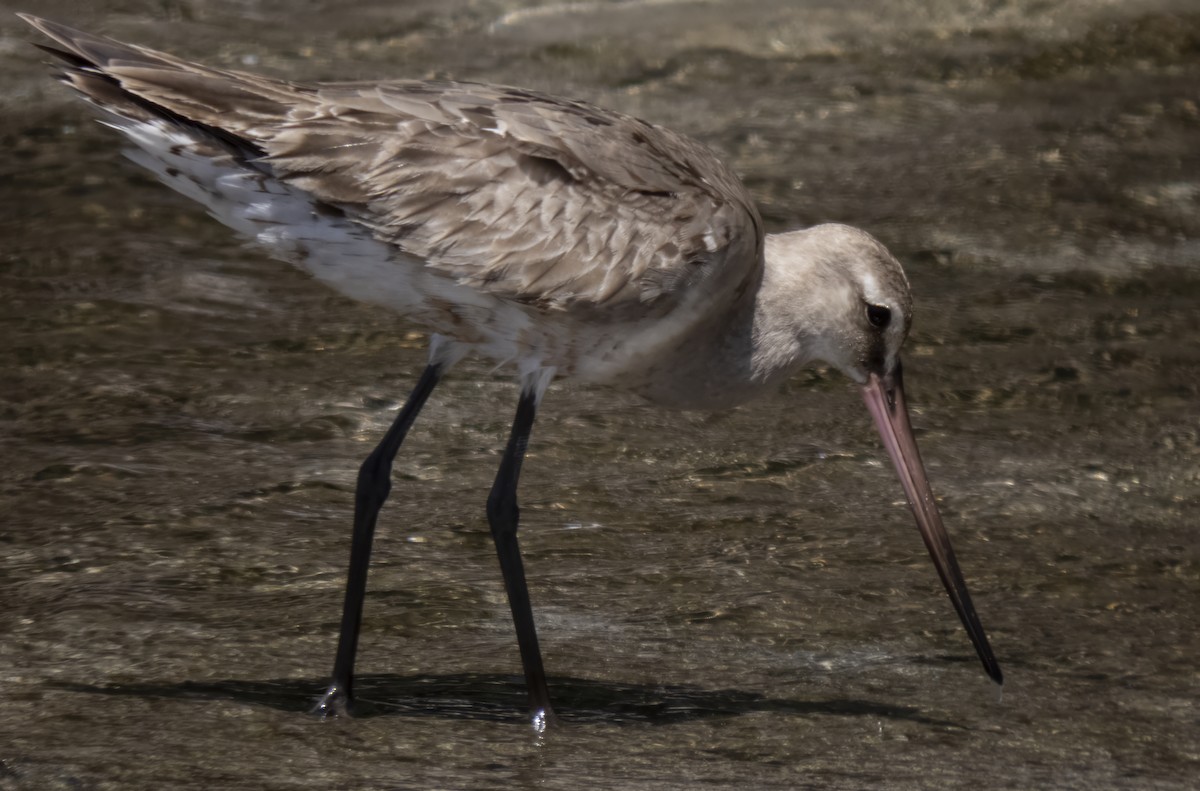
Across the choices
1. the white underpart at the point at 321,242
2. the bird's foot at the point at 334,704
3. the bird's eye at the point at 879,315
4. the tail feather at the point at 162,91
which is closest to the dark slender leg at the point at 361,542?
the bird's foot at the point at 334,704

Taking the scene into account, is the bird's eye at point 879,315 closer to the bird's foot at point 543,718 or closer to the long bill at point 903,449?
the long bill at point 903,449

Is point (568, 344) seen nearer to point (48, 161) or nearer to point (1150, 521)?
point (1150, 521)

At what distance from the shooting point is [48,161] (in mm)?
7949

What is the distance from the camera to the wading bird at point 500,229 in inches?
160

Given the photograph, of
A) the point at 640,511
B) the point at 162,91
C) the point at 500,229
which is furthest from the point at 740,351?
the point at 162,91

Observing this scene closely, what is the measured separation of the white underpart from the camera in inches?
160

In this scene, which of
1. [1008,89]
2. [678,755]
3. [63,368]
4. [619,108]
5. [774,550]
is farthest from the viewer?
[1008,89]

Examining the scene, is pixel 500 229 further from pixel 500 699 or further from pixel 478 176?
pixel 500 699

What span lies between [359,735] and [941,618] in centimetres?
170

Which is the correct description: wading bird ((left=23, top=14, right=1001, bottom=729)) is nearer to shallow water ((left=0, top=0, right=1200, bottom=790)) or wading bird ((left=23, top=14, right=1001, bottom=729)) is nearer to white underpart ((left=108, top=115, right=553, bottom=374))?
white underpart ((left=108, top=115, right=553, bottom=374))

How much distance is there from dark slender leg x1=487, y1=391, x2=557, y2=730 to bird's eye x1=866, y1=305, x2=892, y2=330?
916mm

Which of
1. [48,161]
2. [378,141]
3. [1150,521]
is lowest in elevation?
[1150,521]

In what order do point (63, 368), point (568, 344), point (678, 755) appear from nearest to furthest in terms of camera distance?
1. point (678, 755)
2. point (568, 344)
3. point (63, 368)

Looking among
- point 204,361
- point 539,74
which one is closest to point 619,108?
point 539,74
